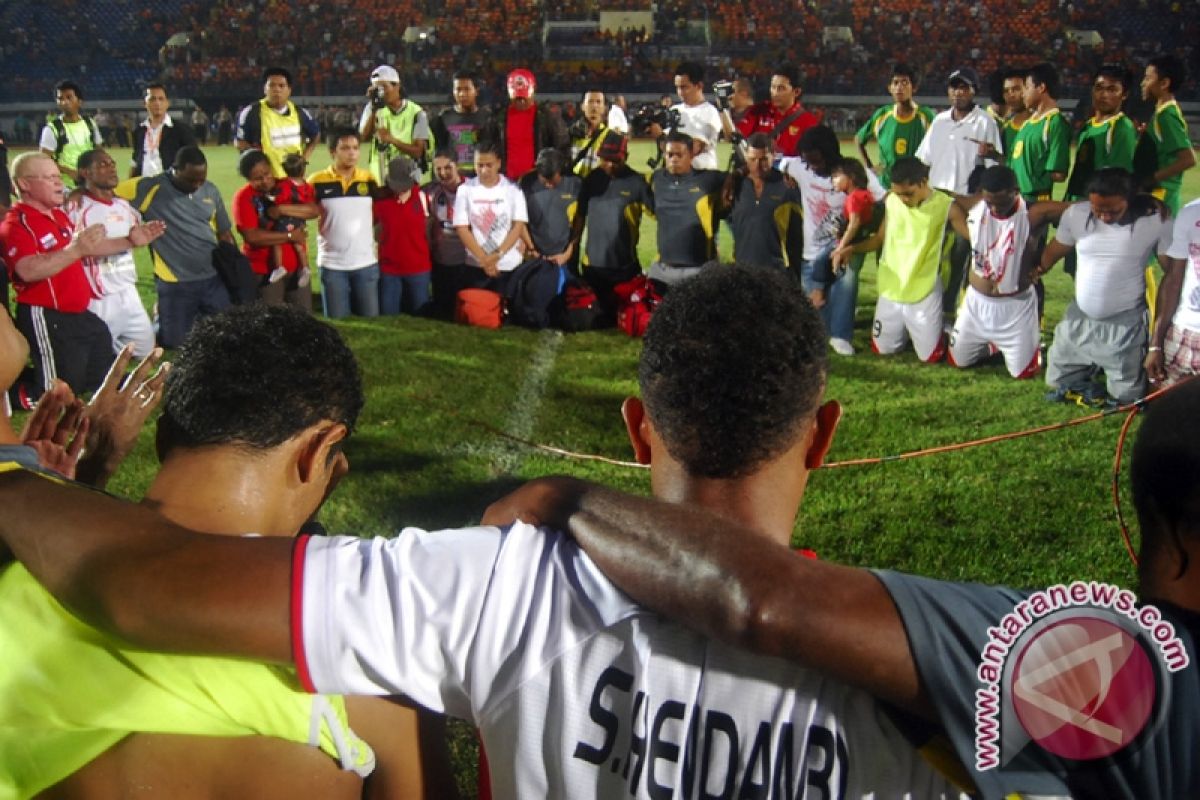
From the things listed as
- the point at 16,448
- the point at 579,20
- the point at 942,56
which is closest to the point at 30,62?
the point at 579,20

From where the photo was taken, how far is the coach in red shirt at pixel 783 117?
10336 mm

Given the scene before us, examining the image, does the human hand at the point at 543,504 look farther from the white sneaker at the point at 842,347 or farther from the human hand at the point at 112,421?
the white sneaker at the point at 842,347

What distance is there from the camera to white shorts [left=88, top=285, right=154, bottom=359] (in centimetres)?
812

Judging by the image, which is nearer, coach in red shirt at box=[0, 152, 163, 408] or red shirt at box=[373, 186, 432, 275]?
coach in red shirt at box=[0, 152, 163, 408]

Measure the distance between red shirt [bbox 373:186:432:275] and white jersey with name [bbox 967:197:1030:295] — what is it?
5162 millimetres

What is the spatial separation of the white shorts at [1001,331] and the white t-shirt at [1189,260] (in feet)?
5.07

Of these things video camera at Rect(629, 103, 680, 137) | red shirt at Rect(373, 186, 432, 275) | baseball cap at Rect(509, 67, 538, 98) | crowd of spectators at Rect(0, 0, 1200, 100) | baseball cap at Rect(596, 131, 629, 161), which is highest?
crowd of spectators at Rect(0, 0, 1200, 100)

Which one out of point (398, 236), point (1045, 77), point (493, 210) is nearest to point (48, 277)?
point (398, 236)

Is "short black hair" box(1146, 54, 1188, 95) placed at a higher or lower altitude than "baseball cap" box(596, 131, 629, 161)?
higher

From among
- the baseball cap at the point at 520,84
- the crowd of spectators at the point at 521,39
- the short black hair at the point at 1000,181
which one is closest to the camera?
the short black hair at the point at 1000,181

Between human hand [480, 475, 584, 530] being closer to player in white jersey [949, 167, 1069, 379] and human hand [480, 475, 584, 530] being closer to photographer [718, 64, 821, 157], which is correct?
player in white jersey [949, 167, 1069, 379]

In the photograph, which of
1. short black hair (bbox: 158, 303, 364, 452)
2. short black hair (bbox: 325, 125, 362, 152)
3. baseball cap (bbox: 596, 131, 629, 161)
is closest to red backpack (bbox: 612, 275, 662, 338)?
baseball cap (bbox: 596, 131, 629, 161)

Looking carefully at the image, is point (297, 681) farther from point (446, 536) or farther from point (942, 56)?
point (942, 56)

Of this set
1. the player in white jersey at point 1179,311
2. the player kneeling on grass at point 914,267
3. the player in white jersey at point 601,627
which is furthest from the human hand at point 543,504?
the player kneeling on grass at point 914,267
